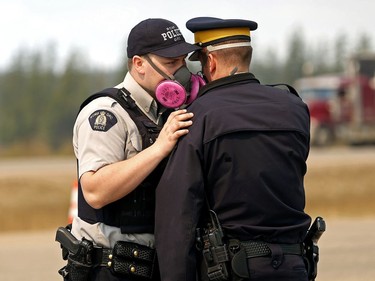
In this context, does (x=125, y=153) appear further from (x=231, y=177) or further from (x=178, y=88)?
(x=231, y=177)

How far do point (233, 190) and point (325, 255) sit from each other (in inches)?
304

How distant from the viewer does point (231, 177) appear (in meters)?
4.41

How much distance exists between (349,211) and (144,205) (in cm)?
1458

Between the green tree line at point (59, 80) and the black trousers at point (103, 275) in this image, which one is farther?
the green tree line at point (59, 80)

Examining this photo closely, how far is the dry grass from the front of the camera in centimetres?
1888

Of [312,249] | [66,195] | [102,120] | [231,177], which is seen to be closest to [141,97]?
[102,120]

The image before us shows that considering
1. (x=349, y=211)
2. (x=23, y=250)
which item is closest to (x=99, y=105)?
(x=23, y=250)

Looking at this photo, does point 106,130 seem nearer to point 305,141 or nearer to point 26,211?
point 305,141

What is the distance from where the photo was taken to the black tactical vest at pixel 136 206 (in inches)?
184

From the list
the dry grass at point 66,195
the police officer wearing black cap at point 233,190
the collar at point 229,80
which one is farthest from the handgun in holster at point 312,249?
the dry grass at point 66,195

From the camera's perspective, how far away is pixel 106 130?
4.63m

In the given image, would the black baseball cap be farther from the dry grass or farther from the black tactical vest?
the dry grass

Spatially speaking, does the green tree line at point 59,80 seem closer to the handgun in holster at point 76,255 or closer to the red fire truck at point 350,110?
the red fire truck at point 350,110

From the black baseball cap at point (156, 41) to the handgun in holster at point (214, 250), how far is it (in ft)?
2.59
